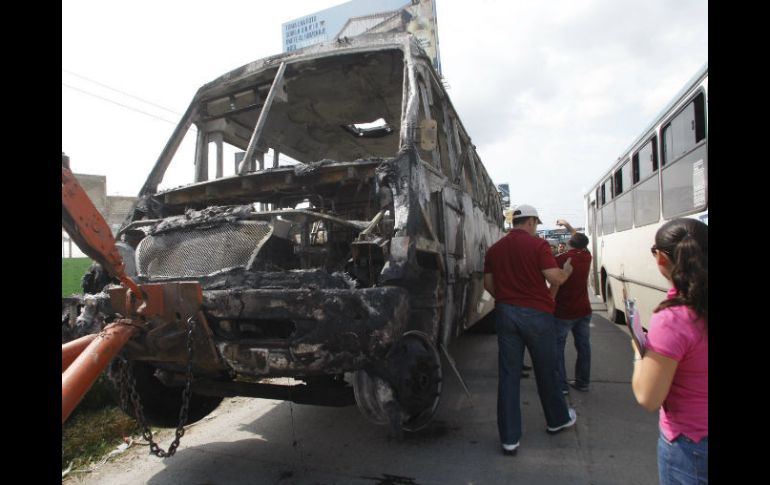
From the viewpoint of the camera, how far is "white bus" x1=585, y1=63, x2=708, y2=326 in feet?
15.1

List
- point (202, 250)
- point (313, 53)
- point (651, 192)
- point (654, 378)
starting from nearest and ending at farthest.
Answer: point (654, 378) < point (202, 250) < point (313, 53) < point (651, 192)

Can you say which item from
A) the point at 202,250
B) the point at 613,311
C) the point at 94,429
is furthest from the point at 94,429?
the point at 613,311

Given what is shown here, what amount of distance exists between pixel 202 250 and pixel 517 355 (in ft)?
7.82

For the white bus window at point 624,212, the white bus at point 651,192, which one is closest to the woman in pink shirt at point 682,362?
the white bus at point 651,192

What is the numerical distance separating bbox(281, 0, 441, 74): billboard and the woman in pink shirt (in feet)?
61.8

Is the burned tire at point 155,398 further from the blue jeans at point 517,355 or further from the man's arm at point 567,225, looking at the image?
the man's arm at point 567,225

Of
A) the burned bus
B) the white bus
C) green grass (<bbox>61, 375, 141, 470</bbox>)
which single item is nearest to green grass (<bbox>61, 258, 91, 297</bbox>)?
green grass (<bbox>61, 375, 141, 470</bbox>)

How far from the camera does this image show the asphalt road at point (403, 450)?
3.09 metres

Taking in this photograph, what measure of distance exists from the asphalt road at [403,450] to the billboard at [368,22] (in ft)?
56.4

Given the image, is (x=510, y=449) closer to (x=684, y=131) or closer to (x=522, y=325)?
(x=522, y=325)

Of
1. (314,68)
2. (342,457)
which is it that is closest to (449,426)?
(342,457)

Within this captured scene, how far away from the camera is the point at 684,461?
1.60m

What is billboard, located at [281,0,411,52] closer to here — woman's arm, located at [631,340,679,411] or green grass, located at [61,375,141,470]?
green grass, located at [61,375,141,470]
